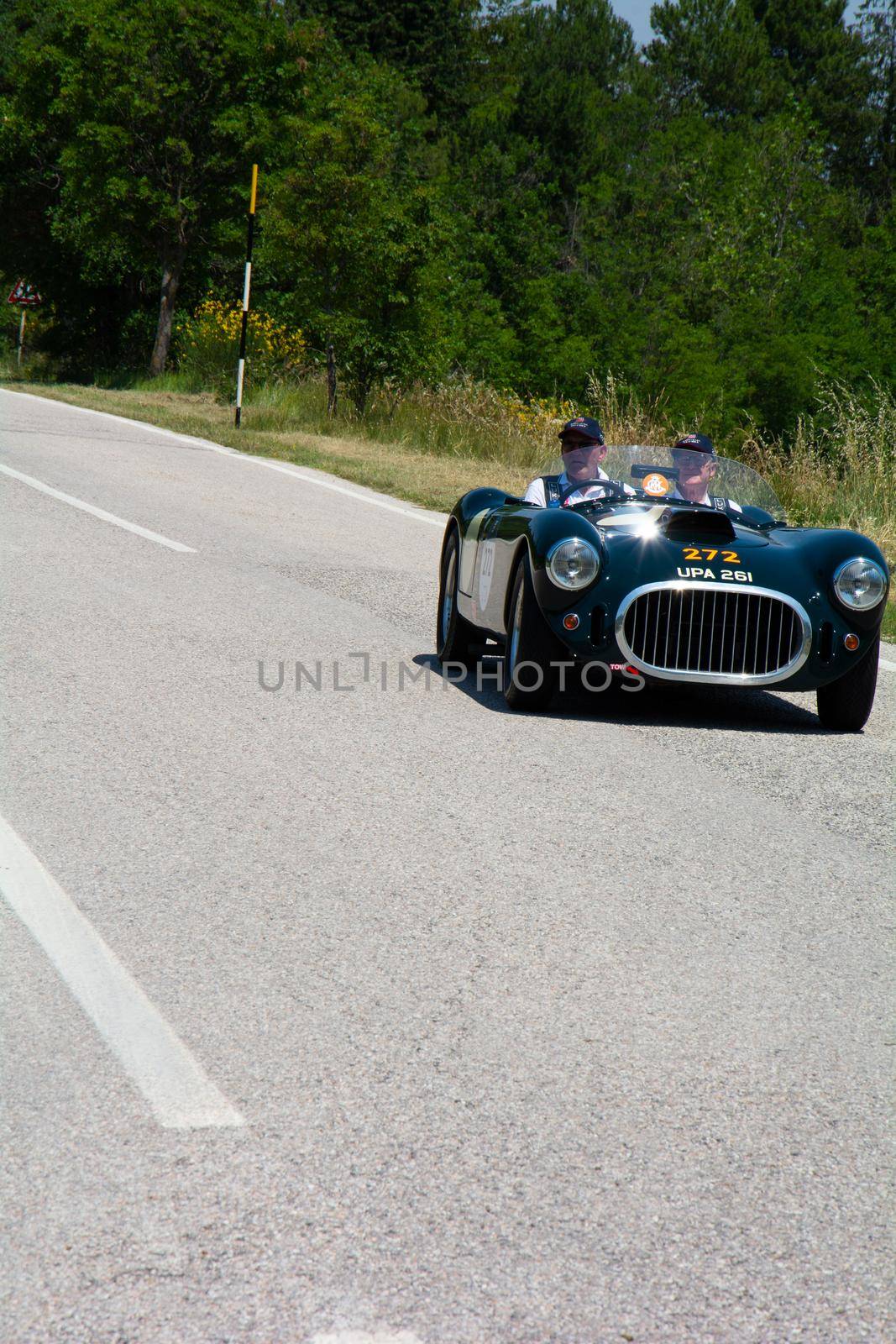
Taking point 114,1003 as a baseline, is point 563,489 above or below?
above

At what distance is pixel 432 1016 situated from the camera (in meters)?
3.04

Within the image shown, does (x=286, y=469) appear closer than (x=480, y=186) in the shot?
Yes

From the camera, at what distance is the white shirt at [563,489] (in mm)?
6883

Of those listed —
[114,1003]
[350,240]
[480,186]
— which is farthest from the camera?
[480,186]

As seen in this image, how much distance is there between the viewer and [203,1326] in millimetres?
1987

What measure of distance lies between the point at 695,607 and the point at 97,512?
6.28 m

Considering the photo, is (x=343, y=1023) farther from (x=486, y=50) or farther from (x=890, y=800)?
(x=486, y=50)

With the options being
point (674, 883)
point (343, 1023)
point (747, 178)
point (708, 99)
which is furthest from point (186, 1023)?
point (708, 99)

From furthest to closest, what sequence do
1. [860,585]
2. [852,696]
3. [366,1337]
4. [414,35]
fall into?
[414,35] < [852,696] < [860,585] < [366,1337]

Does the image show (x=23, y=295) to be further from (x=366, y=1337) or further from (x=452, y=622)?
(x=366, y=1337)

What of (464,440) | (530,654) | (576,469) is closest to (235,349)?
(464,440)

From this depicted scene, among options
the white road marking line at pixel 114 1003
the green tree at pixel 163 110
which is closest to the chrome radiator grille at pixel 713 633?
the white road marking line at pixel 114 1003

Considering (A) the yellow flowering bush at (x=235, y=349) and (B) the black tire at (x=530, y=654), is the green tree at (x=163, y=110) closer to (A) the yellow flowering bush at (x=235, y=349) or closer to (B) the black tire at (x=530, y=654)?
(A) the yellow flowering bush at (x=235, y=349)

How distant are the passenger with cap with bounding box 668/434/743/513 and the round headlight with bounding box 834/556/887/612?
102cm
